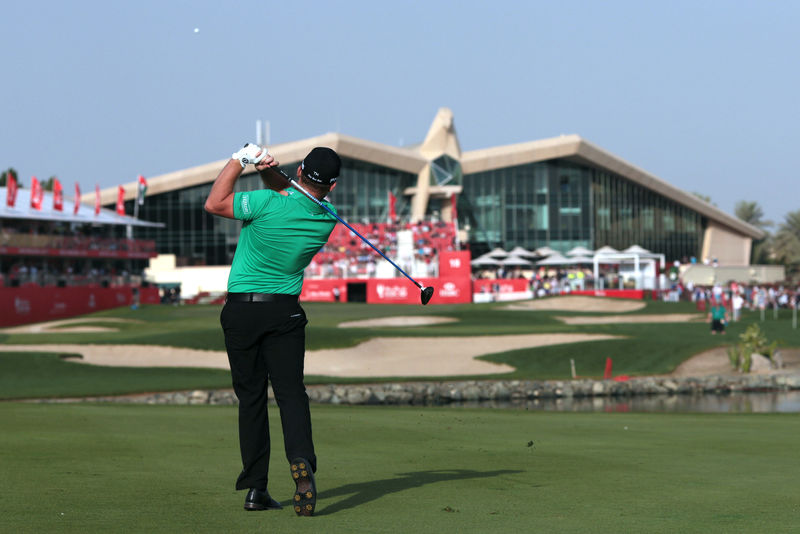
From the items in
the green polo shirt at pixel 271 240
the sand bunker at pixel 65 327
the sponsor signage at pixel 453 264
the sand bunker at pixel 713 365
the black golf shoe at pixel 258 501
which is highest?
the sponsor signage at pixel 453 264

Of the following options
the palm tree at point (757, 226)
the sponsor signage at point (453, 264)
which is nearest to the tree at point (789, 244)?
the palm tree at point (757, 226)

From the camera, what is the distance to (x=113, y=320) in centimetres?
5300

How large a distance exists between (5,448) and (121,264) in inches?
2625

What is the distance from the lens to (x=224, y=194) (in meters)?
6.82

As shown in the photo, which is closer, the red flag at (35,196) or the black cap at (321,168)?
the black cap at (321,168)

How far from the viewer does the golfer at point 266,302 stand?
22.5 feet

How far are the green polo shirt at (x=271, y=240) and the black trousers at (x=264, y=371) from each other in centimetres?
15

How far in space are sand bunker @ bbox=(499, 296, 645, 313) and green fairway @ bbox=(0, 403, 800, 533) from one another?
150 ft

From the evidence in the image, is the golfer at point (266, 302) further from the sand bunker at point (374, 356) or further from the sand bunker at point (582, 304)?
the sand bunker at point (582, 304)

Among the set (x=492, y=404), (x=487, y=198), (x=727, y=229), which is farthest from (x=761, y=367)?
(x=727, y=229)

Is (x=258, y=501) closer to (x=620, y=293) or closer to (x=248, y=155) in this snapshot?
(x=248, y=155)

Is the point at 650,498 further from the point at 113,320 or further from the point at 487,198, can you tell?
the point at 487,198

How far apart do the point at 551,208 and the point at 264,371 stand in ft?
324

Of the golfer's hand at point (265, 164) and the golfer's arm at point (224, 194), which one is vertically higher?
the golfer's hand at point (265, 164)
